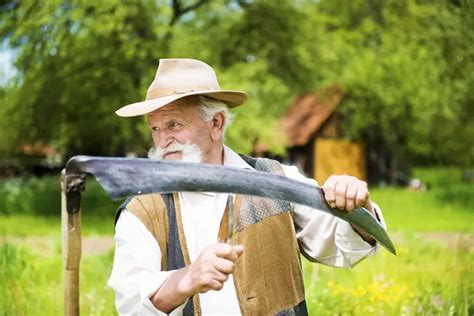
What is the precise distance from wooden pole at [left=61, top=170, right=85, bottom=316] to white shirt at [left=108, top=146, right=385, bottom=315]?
0.98ft

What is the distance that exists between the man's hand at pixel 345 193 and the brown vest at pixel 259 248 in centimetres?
43

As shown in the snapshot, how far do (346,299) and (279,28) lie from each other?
42.1 ft

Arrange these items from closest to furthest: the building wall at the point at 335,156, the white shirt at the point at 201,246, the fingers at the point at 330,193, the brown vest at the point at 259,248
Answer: the fingers at the point at 330,193 → the white shirt at the point at 201,246 → the brown vest at the point at 259,248 → the building wall at the point at 335,156

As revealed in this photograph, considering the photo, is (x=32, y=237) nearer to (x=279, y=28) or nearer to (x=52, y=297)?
(x=52, y=297)

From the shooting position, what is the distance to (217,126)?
95.3 inches

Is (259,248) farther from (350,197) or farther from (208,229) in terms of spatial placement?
(350,197)

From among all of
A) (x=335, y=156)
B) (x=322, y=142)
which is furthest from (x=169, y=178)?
(x=335, y=156)

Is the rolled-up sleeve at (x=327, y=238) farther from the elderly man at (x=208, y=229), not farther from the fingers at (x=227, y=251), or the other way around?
the fingers at (x=227, y=251)

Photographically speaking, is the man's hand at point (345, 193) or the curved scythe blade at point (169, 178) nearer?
the curved scythe blade at point (169, 178)

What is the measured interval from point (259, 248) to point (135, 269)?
463mm

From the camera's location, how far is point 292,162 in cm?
2420

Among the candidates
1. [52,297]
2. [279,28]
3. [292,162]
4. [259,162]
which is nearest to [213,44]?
[279,28]

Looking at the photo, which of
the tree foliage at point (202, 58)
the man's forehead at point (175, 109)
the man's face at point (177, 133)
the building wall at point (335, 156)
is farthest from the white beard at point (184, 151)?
the building wall at point (335, 156)

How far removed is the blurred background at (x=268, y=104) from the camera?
474 centimetres
